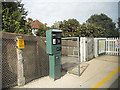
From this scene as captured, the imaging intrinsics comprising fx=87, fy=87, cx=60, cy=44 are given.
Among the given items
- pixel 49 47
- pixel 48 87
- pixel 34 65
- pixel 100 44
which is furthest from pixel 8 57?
pixel 100 44

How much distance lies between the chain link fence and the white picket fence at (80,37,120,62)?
3.86 m

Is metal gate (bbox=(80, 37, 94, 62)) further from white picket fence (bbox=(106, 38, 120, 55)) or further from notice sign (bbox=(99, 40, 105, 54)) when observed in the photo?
white picket fence (bbox=(106, 38, 120, 55))

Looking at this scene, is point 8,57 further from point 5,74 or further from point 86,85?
→ point 86,85

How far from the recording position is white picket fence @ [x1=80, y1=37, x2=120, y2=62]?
711cm

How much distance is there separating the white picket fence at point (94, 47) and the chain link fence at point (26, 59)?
386cm

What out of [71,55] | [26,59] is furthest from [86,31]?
[26,59]

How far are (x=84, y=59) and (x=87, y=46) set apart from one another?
1.11m

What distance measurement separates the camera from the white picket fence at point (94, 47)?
711 centimetres

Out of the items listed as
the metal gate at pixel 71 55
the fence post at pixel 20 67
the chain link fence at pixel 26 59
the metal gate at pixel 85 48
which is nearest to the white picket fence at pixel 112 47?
the metal gate at pixel 85 48

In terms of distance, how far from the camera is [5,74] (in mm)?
2959

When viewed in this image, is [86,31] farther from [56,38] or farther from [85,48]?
[56,38]

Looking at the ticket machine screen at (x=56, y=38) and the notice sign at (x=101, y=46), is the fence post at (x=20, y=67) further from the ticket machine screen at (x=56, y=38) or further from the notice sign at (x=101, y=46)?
the notice sign at (x=101, y=46)

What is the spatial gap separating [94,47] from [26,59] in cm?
684

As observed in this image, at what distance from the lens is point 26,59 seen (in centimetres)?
353
